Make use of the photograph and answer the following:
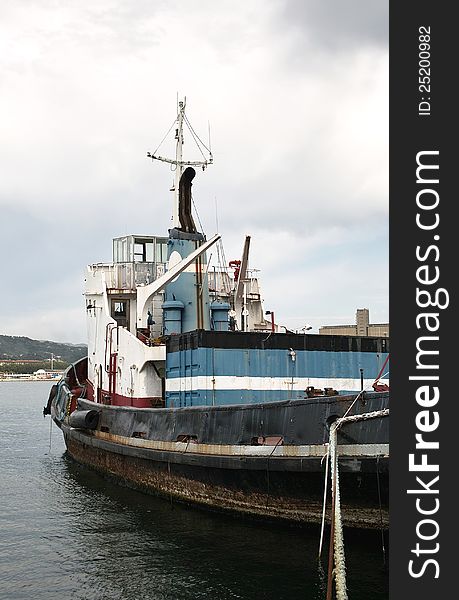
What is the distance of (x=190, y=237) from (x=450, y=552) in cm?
1272

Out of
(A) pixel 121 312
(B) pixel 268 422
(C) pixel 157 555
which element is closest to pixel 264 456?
(B) pixel 268 422

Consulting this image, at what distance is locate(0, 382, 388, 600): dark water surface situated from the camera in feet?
34.1

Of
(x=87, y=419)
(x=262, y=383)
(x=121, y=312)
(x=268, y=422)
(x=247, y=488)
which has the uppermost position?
(x=121, y=312)

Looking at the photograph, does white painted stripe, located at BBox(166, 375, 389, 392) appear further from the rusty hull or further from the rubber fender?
the rubber fender

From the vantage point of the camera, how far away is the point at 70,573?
1152 centimetres

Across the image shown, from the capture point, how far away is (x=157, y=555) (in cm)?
1198

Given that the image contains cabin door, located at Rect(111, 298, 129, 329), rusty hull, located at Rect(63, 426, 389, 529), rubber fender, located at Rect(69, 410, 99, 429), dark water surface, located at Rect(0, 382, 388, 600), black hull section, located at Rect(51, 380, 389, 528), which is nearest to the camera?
dark water surface, located at Rect(0, 382, 388, 600)

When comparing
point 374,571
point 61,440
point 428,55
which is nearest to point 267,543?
point 374,571

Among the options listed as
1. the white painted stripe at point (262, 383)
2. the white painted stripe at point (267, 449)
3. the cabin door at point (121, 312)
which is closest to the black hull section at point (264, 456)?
the white painted stripe at point (267, 449)

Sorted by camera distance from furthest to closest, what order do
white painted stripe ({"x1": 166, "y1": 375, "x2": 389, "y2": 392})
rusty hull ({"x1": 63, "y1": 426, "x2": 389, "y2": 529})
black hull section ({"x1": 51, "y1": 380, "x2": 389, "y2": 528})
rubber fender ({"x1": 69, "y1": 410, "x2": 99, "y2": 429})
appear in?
rubber fender ({"x1": 69, "y1": 410, "x2": 99, "y2": 429})
white painted stripe ({"x1": 166, "y1": 375, "x2": 389, "y2": 392})
rusty hull ({"x1": 63, "y1": 426, "x2": 389, "y2": 529})
black hull section ({"x1": 51, "y1": 380, "x2": 389, "y2": 528})

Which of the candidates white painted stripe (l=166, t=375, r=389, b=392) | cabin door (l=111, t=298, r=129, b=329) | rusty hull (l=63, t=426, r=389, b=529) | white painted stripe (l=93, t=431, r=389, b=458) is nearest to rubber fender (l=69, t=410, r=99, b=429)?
rusty hull (l=63, t=426, r=389, b=529)

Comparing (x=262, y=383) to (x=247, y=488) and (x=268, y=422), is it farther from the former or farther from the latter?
(x=247, y=488)

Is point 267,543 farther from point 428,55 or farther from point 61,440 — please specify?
point 61,440

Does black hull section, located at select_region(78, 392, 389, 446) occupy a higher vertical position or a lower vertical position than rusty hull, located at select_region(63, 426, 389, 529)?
higher
